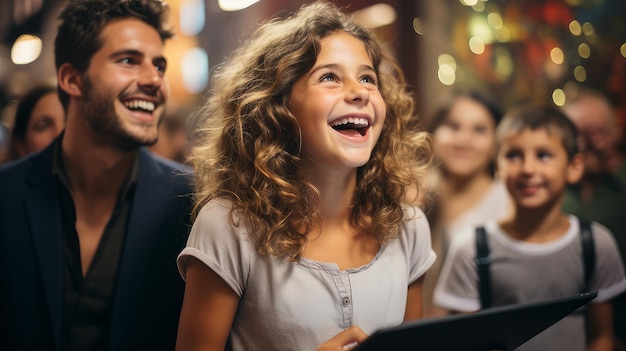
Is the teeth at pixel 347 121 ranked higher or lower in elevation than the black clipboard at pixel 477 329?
higher

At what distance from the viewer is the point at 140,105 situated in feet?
6.00

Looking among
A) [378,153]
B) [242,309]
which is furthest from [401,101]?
[242,309]

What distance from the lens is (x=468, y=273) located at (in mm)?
2496

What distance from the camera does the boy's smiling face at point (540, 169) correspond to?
2.43 metres

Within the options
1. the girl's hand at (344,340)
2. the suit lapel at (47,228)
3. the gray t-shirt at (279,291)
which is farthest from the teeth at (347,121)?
the suit lapel at (47,228)

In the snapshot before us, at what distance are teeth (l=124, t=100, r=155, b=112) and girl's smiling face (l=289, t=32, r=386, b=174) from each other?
414 mm

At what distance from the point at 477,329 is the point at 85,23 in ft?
4.13

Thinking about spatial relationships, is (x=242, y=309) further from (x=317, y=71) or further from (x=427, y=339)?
(x=317, y=71)

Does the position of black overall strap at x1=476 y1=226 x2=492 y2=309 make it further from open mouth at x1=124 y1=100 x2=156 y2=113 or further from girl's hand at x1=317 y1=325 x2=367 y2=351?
open mouth at x1=124 y1=100 x2=156 y2=113

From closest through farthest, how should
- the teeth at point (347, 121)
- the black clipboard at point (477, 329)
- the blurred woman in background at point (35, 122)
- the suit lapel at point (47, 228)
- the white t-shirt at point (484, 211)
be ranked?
the black clipboard at point (477, 329)
the teeth at point (347, 121)
the suit lapel at point (47, 228)
the blurred woman in background at point (35, 122)
the white t-shirt at point (484, 211)

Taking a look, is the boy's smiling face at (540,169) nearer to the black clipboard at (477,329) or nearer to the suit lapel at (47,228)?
the black clipboard at (477,329)

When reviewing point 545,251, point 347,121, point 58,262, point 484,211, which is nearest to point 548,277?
point 545,251

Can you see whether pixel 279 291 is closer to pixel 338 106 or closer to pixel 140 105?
pixel 338 106

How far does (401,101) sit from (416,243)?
1.33ft
